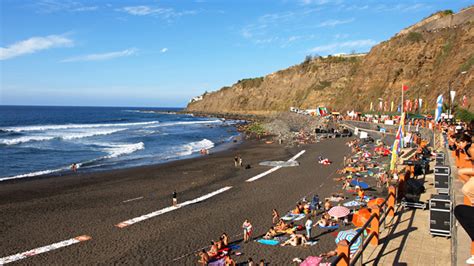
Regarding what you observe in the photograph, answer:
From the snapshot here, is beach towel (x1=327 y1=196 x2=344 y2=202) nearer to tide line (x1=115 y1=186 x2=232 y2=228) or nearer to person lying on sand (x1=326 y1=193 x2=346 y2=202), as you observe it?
person lying on sand (x1=326 y1=193 x2=346 y2=202)

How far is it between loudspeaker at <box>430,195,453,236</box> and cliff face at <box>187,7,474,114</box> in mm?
36477

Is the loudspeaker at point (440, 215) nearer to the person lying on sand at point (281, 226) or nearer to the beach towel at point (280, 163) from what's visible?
the person lying on sand at point (281, 226)

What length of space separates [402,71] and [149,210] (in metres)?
57.6

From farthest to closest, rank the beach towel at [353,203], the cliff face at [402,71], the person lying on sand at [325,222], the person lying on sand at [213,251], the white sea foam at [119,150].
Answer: the cliff face at [402,71] < the white sea foam at [119,150] < the beach towel at [353,203] < the person lying on sand at [325,222] < the person lying on sand at [213,251]

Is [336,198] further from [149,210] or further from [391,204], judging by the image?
[149,210]

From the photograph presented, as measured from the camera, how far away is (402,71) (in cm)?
6262

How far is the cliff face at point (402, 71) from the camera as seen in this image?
49734 millimetres

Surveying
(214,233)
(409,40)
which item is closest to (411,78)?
(409,40)

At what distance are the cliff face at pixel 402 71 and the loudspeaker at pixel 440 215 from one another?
36477 millimetres

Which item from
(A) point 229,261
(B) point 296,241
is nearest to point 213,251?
(A) point 229,261

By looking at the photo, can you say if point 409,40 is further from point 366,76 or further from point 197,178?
point 197,178

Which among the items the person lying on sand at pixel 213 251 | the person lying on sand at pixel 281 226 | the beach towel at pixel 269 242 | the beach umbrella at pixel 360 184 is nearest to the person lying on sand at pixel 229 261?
the person lying on sand at pixel 213 251

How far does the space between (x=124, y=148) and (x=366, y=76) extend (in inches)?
1950

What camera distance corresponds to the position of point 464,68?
45.5 metres
